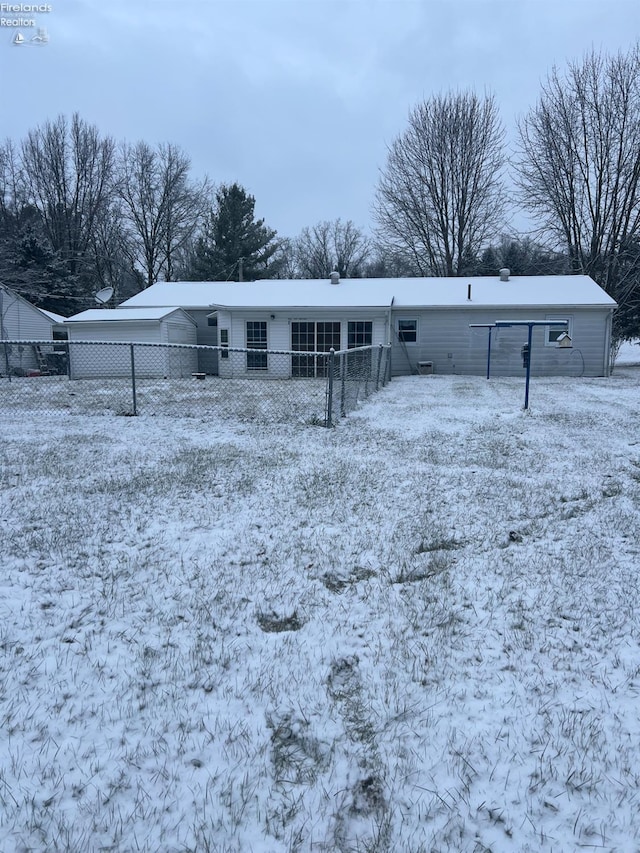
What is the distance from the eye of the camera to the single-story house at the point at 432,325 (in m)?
19.7

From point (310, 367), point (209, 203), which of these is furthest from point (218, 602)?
point (209, 203)

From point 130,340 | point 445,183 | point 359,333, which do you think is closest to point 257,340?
point 359,333

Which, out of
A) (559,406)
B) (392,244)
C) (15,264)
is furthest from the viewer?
(392,244)

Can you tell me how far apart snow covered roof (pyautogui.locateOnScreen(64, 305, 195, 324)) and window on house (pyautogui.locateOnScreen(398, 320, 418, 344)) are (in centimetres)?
916

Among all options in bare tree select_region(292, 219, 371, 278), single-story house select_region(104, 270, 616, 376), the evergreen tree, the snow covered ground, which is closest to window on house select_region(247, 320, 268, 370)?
single-story house select_region(104, 270, 616, 376)

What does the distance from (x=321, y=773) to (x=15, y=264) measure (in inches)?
1361

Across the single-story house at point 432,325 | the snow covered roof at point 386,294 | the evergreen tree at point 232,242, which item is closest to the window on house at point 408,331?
the single-story house at point 432,325

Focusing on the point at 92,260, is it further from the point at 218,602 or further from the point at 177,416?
the point at 218,602

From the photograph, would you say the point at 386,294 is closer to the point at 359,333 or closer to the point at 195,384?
the point at 359,333

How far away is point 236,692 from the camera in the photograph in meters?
2.19

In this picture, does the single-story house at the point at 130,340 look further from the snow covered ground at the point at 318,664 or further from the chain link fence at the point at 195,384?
the snow covered ground at the point at 318,664

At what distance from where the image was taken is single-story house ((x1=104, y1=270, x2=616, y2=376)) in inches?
774

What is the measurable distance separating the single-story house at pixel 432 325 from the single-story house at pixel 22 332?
193 inches

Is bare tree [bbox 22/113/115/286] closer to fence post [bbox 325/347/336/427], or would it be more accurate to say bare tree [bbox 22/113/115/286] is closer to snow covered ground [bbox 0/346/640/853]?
fence post [bbox 325/347/336/427]
